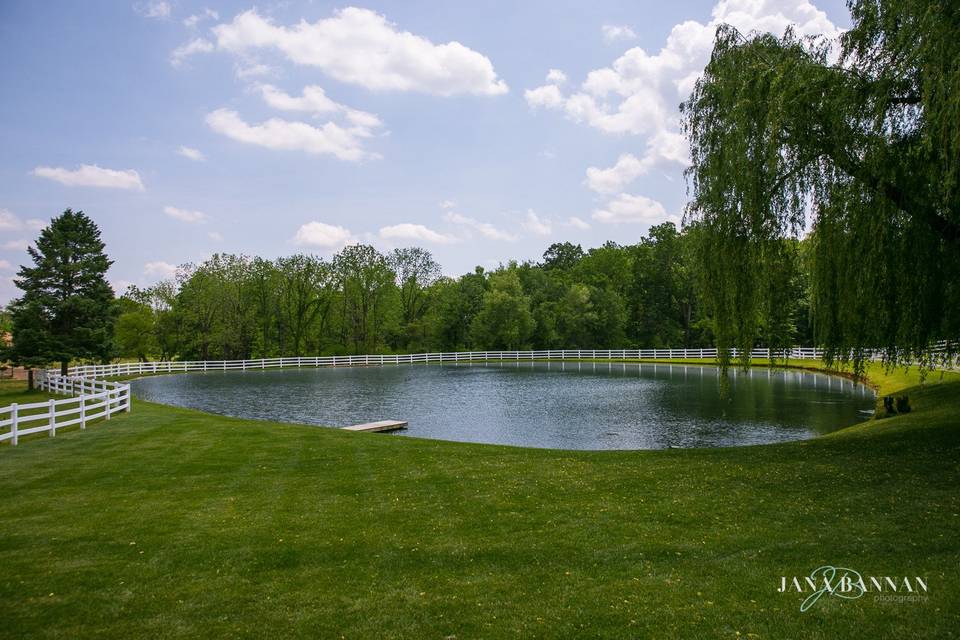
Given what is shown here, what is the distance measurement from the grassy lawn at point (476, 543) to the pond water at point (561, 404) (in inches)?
274

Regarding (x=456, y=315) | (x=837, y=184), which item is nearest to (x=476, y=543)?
(x=837, y=184)

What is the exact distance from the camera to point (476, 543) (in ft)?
24.6

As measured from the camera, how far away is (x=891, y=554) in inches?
263

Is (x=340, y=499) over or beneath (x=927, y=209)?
beneath

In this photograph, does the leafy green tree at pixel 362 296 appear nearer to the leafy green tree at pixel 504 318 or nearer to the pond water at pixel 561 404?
the leafy green tree at pixel 504 318

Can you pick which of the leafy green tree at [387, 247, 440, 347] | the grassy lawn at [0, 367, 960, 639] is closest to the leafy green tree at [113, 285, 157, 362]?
the leafy green tree at [387, 247, 440, 347]

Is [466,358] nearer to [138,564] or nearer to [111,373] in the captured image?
[111,373]

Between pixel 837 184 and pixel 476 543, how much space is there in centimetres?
1025

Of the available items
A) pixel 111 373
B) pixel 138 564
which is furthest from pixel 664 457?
pixel 111 373

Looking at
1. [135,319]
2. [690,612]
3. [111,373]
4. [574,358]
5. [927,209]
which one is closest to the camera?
[690,612]

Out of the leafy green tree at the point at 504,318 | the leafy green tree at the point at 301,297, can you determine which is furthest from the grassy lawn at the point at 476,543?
the leafy green tree at the point at 301,297

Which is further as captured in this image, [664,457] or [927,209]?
[664,457]

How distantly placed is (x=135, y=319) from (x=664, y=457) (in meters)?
63.5

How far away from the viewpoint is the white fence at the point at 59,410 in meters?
15.0
